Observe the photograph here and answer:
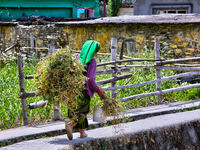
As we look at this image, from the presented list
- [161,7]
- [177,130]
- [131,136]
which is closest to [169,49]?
[161,7]

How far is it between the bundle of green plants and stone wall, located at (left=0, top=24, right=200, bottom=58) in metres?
6.50

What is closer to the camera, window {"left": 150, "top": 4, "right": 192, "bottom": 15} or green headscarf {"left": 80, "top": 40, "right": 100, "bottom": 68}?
green headscarf {"left": 80, "top": 40, "right": 100, "bottom": 68}

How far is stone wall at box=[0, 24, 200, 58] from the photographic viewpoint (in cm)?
955

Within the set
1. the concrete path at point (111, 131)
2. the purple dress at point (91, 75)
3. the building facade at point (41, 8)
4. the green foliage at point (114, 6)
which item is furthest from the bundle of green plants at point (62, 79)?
the green foliage at point (114, 6)

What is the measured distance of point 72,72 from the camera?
3715 mm

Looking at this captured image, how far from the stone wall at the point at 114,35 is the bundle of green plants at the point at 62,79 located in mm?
6497

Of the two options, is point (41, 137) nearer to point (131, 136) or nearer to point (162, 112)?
point (131, 136)

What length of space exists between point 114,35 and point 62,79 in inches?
288

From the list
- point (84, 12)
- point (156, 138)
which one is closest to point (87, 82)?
point (156, 138)

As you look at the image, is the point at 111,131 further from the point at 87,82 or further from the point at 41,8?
the point at 41,8

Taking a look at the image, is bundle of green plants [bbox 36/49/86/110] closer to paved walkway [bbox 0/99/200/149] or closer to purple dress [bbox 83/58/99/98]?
purple dress [bbox 83/58/99/98]

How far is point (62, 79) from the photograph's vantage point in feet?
12.1

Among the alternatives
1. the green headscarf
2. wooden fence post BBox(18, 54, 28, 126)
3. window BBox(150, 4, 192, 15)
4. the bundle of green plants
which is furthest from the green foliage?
the bundle of green plants

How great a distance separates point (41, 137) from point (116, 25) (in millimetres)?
6624
